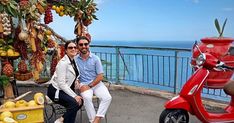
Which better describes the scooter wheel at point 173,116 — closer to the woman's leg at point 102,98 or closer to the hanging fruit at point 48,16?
the woman's leg at point 102,98

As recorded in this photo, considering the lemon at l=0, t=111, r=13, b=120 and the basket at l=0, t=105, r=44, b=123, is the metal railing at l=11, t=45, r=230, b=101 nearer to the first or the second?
the basket at l=0, t=105, r=44, b=123

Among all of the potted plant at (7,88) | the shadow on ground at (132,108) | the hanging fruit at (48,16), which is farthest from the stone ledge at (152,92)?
the hanging fruit at (48,16)

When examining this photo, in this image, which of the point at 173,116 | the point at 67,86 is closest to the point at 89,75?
the point at 67,86

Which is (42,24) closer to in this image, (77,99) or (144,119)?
(77,99)

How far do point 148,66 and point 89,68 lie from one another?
116 inches

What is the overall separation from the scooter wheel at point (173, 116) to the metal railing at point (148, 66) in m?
2.16

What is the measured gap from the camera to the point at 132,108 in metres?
5.60

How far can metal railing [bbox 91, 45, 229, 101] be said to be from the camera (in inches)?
253

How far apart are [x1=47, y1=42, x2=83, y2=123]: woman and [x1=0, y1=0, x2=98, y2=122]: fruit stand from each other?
384 millimetres

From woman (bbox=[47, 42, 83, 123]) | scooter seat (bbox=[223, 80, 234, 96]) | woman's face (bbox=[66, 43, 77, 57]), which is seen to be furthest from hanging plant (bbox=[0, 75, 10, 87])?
scooter seat (bbox=[223, 80, 234, 96])

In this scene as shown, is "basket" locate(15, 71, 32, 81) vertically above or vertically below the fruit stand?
below

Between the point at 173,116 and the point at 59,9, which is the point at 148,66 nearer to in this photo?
the point at 59,9

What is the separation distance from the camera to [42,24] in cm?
451

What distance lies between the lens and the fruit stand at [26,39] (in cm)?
399
